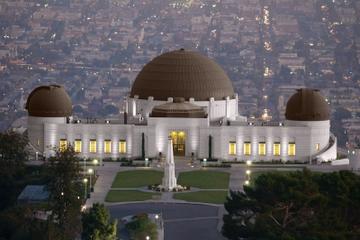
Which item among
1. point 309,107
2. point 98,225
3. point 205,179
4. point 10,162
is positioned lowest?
point 98,225

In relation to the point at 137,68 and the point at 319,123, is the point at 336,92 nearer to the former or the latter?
the point at 137,68

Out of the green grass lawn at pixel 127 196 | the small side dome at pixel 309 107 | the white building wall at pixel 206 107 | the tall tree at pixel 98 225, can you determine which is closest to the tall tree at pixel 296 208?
the tall tree at pixel 98 225

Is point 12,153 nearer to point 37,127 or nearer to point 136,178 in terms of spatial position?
point 136,178

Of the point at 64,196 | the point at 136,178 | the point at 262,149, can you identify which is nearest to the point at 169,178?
the point at 136,178

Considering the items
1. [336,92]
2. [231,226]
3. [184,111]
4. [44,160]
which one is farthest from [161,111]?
[336,92]

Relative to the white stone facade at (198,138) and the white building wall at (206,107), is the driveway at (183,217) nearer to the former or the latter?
the white stone facade at (198,138)

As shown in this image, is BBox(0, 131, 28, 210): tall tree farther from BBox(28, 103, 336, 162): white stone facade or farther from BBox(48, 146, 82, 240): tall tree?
BBox(28, 103, 336, 162): white stone facade
